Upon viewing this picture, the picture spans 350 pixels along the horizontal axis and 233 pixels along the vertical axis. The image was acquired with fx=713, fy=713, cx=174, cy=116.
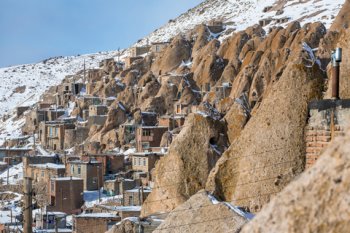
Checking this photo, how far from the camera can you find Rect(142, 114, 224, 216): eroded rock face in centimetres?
1836

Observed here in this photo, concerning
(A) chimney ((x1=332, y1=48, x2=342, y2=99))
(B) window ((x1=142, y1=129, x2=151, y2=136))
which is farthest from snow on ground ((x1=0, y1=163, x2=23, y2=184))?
(A) chimney ((x1=332, y1=48, x2=342, y2=99))

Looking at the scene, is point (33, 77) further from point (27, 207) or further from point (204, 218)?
point (204, 218)

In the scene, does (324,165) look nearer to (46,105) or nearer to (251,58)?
(251,58)

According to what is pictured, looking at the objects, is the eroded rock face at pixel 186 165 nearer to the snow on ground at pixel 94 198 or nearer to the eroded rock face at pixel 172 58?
the snow on ground at pixel 94 198

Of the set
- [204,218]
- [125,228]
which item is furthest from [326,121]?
[125,228]

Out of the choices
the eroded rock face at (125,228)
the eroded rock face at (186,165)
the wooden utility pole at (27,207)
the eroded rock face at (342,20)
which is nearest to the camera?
the wooden utility pole at (27,207)

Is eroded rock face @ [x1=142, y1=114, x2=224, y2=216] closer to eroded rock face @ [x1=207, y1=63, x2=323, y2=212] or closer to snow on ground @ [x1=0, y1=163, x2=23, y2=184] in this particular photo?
eroded rock face @ [x1=207, y1=63, x2=323, y2=212]

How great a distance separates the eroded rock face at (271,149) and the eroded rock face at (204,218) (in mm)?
2226

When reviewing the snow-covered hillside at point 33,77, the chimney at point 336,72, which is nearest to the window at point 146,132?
the chimney at point 336,72

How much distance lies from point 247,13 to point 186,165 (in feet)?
361

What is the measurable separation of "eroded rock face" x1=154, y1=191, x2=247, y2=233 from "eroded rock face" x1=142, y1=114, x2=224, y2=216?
541 cm

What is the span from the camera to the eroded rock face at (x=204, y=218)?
12055 mm

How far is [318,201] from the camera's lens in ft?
11.4

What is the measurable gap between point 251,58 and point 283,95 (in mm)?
57562
